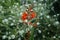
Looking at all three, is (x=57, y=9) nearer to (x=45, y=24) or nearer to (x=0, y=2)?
(x=45, y=24)

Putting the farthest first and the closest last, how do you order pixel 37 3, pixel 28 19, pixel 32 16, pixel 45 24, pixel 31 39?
pixel 37 3, pixel 45 24, pixel 28 19, pixel 32 16, pixel 31 39

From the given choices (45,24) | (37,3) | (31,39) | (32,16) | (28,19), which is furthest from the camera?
(37,3)

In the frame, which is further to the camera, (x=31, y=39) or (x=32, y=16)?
(x=32, y=16)

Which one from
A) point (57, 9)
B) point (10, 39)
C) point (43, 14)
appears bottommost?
point (10, 39)

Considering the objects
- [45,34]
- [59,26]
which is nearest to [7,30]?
[45,34]

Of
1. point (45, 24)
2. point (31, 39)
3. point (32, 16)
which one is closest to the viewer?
point (31, 39)

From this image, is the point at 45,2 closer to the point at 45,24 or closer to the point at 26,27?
the point at 45,24

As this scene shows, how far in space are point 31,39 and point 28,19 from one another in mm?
1094

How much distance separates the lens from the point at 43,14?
383 centimetres

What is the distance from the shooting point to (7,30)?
3.69m

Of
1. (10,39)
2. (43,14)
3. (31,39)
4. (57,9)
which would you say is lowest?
(31,39)

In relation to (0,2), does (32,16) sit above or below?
below

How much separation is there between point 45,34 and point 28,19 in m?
0.47

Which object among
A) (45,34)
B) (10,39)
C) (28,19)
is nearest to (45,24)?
(45,34)
